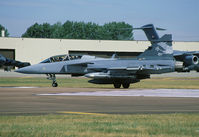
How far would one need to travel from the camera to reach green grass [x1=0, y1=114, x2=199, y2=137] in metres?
10.8

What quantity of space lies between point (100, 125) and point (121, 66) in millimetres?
24042

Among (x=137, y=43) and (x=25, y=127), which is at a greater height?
(x=137, y=43)

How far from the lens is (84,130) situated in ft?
37.3

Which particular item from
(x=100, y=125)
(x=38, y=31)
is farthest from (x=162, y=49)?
(x=38, y=31)

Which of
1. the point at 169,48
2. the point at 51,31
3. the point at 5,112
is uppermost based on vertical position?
the point at 51,31

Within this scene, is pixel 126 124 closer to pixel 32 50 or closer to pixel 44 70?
pixel 44 70

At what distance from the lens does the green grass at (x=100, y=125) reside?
10.8 m

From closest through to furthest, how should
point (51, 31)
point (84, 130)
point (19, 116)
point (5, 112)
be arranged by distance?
1. point (84, 130)
2. point (19, 116)
3. point (5, 112)
4. point (51, 31)

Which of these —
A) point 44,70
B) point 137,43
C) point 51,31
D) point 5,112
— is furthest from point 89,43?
point 51,31

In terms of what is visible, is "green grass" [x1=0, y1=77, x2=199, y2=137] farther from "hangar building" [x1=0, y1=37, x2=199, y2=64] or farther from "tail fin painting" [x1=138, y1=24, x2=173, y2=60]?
A: "hangar building" [x1=0, y1=37, x2=199, y2=64]

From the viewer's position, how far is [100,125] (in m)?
12.4

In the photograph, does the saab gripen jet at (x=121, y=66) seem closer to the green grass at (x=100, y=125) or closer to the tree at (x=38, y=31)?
the green grass at (x=100, y=125)

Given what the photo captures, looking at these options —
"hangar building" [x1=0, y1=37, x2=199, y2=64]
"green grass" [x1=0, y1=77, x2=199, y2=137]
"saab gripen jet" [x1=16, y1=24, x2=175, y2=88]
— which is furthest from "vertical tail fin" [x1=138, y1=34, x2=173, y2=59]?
"hangar building" [x1=0, y1=37, x2=199, y2=64]

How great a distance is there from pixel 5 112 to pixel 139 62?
838 inches
